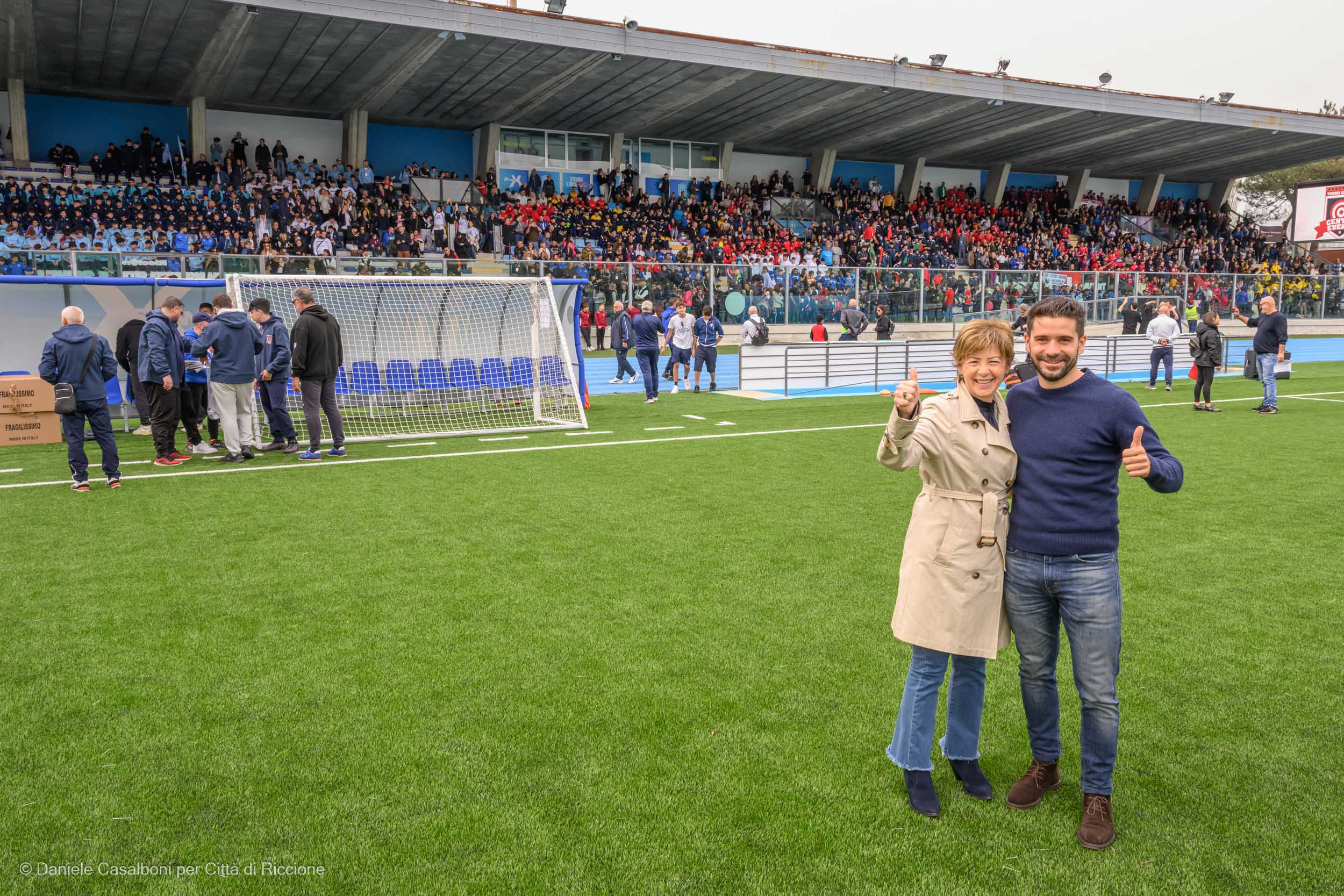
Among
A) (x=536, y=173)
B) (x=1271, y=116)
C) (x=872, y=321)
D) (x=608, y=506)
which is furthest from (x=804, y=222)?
A: (x=608, y=506)

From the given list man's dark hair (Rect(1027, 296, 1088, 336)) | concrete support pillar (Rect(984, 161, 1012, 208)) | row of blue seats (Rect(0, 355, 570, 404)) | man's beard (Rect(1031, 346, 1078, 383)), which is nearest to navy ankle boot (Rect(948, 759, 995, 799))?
man's beard (Rect(1031, 346, 1078, 383))

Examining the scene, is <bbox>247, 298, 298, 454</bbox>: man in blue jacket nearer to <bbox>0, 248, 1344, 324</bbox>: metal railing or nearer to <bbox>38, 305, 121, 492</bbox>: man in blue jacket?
<bbox>38, 305, 121, 492</bbox>: man in blue jacket

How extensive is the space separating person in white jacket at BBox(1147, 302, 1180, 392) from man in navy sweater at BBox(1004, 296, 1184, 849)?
16.2 meters

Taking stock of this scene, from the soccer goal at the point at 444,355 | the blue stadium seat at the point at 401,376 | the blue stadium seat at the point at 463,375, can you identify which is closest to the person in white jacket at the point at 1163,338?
the soccer goal at the point at 444,355

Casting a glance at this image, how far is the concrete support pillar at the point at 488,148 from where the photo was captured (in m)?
34.7

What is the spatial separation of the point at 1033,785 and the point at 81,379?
8731 mm

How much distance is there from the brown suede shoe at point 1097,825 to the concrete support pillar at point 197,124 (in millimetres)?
33494

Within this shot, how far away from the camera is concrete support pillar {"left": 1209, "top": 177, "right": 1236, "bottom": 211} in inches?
2021

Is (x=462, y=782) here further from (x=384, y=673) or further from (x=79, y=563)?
(x=79, y=563)

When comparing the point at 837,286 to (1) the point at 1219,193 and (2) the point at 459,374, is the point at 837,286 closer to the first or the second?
(2) the point at 459,374

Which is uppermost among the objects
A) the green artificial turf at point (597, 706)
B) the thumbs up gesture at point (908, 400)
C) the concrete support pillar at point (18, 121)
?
the concrete support pillar at point (18, 121)

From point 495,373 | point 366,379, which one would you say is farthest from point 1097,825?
point 366,379

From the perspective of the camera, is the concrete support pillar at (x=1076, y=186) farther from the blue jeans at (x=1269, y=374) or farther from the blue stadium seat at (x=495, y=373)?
the blue stadium seat at (x=495, y=373)

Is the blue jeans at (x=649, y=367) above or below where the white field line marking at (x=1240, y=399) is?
above
